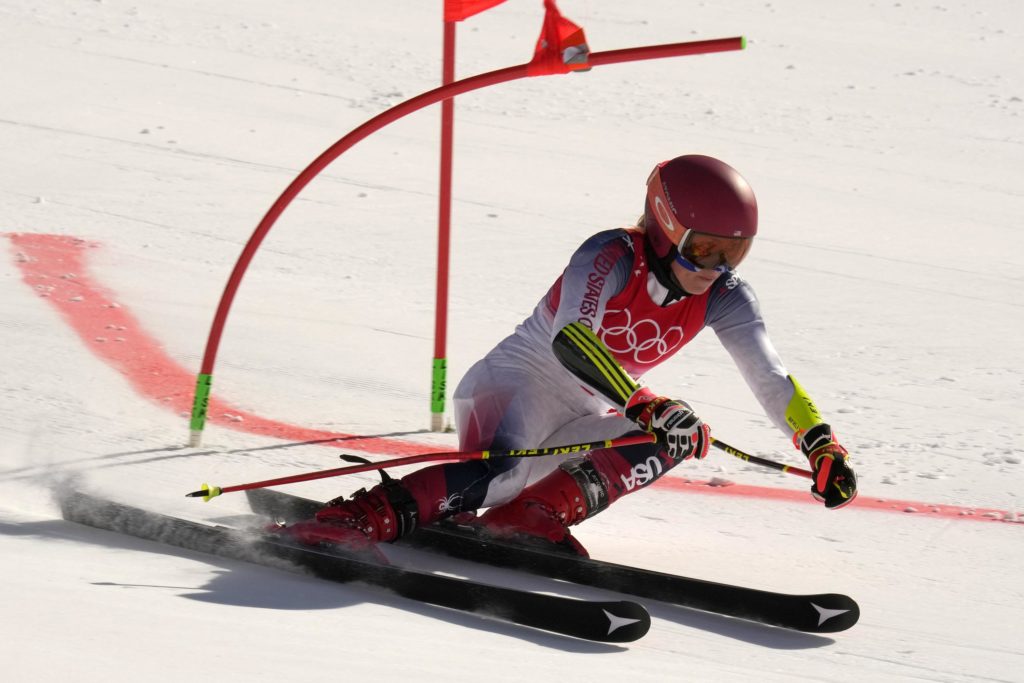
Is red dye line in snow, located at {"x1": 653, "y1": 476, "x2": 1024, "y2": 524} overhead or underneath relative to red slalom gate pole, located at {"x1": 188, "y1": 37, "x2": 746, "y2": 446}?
underneath

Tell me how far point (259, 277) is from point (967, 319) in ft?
13.2

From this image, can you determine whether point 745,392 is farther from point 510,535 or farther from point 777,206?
point 777,206

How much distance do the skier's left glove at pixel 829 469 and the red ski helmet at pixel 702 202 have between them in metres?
0.58

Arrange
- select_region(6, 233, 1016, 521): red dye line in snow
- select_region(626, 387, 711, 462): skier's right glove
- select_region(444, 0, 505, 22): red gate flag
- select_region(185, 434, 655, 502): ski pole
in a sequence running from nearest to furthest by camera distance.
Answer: select_region(626, 387, 711, 462): skier's right glove < select_region(185, 434, 655, 502): ski pole < select_region(444, 0, 505, 22): red gate flag < select_region(6, 233, 1016, 521): red dye line in snow

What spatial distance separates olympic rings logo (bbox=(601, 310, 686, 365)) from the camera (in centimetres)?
409

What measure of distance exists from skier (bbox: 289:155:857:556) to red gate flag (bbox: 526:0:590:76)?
50 centimetres

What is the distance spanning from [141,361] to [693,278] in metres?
2.89

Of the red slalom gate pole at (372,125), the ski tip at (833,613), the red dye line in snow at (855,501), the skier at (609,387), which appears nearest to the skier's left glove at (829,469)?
the skier at (609,387)

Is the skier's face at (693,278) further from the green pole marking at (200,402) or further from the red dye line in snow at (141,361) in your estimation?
the green pole marking at (200,402)

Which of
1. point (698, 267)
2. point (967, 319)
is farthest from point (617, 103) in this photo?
point (698, 267)

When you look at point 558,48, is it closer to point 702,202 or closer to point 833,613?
point 702,202

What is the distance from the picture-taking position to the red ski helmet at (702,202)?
383 cm

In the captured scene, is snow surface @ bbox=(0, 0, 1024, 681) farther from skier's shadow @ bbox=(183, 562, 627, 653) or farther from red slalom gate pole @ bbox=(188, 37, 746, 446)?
red slalom gate pole @ bbox=(188, 37, 746, 446)

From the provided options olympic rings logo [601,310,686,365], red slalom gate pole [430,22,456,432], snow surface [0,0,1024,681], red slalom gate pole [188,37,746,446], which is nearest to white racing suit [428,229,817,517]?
olympic rings logo [601,310,686,365]
